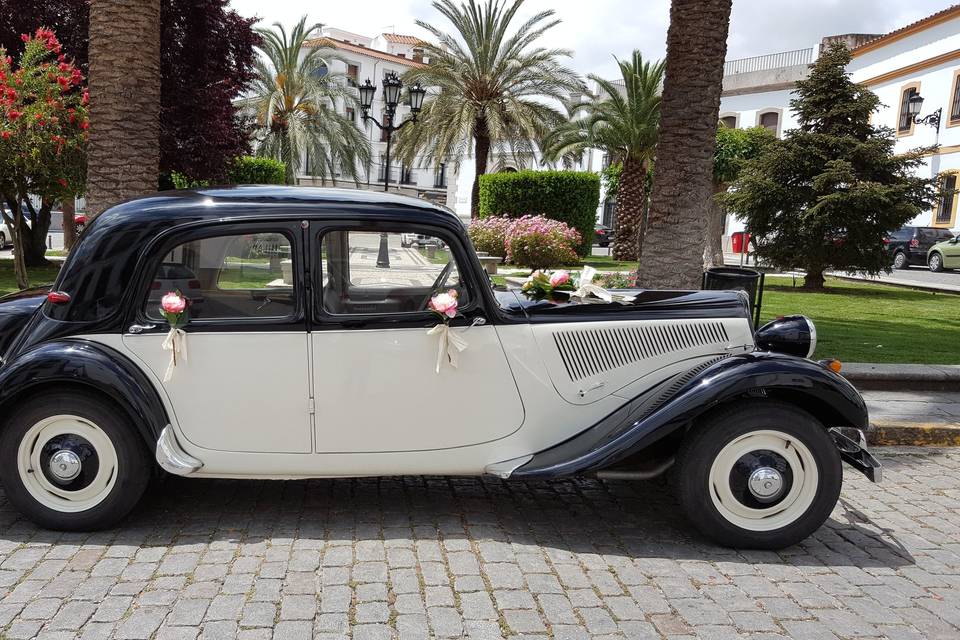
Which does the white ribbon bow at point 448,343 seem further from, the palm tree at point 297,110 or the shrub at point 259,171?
the palm tree at point 297,110

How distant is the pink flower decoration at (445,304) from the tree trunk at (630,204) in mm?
22978

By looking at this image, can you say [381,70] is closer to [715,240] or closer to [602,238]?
[602,238]

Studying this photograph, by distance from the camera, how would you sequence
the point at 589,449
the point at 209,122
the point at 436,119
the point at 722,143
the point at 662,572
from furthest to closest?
the point at 436,119, the point at 722,143, the point at 209,122, the point at 589,449, the point at 662,572

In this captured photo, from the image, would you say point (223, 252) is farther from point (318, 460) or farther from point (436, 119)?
point (436, 119)

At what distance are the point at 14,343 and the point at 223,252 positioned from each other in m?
1.19

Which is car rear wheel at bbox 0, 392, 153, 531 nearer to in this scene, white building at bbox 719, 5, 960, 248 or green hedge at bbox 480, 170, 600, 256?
green hedge at bbox 480, 170, 600, 256

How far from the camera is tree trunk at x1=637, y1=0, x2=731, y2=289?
7160mm

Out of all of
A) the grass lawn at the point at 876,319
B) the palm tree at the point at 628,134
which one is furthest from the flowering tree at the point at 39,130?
the palm tree at the point at 628,134

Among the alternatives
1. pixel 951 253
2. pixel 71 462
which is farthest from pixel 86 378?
pixel 951 253

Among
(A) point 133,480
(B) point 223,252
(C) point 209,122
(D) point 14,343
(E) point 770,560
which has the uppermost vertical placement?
(C) point 209,122

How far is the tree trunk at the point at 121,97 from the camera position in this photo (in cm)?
675

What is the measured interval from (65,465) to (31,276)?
47.5ft

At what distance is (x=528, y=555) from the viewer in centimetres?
368

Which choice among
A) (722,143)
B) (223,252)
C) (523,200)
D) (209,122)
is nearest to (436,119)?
(523,200)
